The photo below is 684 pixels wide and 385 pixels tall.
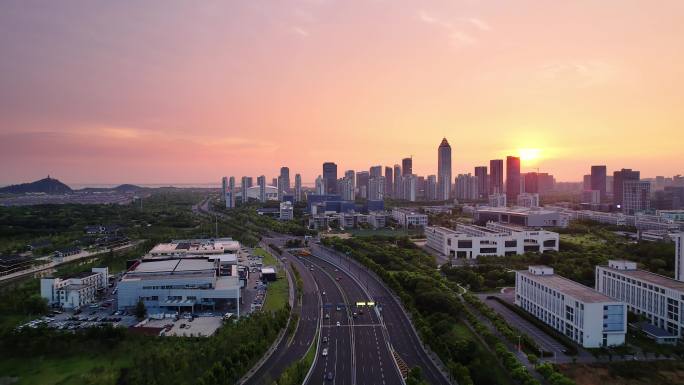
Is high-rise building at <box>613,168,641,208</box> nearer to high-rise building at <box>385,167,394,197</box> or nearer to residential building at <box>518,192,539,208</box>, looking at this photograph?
residential building at <box>518,192,539,208</box>

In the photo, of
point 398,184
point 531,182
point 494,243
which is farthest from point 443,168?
point 494,243

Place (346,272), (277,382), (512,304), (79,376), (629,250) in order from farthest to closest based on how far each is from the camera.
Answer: (629,250) < (346,272) < (512,304) < (79,376) < (277,382)

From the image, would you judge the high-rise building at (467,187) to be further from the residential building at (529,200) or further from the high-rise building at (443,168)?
the residential building at (529,200)

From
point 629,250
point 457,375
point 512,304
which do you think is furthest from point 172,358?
point 629,250

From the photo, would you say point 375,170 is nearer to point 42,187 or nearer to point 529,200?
point 529,200

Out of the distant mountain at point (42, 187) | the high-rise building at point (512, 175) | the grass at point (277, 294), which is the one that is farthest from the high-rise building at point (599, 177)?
the distant mountain at point (42, 187)

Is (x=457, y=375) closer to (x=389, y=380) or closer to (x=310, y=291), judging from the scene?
(x=389, y=380)
